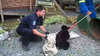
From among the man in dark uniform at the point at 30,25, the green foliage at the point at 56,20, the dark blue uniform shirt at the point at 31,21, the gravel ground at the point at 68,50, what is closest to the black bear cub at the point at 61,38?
the gravel ground at the point at 68,50

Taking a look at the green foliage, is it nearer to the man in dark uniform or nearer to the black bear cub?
the man in dark uniform

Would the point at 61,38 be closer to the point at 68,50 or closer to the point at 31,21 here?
the point at 68,50

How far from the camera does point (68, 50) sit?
11.1ft

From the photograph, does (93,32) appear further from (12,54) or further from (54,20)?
(12,54)

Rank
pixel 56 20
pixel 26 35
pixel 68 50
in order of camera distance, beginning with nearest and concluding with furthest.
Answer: pixel 26 35
pixel 68 50
pixel 56 20

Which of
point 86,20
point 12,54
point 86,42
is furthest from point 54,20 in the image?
point 12,54

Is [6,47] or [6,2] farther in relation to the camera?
[6,2]

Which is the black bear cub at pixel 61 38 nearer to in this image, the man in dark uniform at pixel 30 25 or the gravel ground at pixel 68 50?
the gravel ground at pixel 68 50

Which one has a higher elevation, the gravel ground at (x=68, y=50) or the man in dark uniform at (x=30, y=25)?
the man in dark uniform at (x=30, y=25)

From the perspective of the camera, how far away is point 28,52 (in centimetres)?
324

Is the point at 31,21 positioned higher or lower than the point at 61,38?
higher

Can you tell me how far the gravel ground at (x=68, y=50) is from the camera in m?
3.23

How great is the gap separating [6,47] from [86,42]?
7.65 ft

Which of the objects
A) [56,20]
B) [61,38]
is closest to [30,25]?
[61,38]
